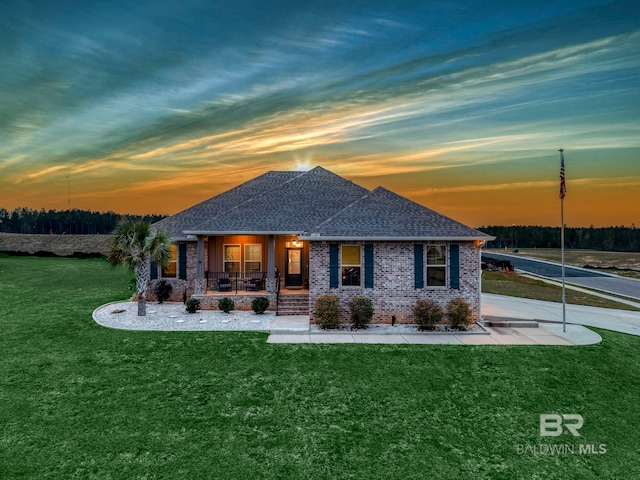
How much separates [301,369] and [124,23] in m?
18.8

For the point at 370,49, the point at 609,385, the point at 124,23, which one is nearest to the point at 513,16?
the point at 370,49

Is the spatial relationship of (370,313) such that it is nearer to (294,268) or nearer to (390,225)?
(390,225)

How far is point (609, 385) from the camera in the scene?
887 cm

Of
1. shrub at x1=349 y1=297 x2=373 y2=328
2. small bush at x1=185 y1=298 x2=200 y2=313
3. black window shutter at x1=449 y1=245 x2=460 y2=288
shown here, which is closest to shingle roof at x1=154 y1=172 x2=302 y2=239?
small bush at x1=185 y1=298 x2=200 y2=313

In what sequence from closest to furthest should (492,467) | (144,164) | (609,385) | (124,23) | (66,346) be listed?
(492,467) → (609,385) → (66,346) → (124,23) → (144,164)

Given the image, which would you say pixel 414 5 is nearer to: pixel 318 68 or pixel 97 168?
pixel 318 68

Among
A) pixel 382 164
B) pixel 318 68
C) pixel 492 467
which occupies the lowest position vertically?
pixel 492 467

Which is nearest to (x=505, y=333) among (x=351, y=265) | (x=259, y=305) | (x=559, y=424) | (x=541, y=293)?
(x=559, y=424)

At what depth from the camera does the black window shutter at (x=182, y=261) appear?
17.3 m

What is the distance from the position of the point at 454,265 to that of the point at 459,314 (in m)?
2.06

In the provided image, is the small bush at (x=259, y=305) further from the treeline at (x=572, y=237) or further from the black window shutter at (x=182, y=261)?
the treeline at (x=572, y=237)

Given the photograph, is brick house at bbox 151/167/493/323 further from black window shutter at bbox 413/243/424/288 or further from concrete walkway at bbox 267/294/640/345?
concrete walkway at bbox 267/294/640/345

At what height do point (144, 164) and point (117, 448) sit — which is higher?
point (144, 164)

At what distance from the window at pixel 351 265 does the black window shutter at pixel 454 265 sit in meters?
3.84
